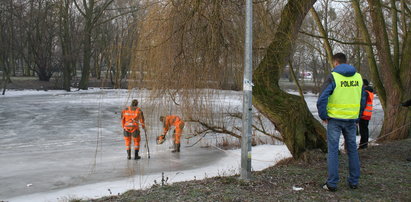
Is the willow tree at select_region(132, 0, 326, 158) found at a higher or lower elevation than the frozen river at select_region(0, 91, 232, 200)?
higher

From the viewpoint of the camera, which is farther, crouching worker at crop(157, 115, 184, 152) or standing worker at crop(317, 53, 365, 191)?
crouching worker at crop(157, 115, 184, 152)

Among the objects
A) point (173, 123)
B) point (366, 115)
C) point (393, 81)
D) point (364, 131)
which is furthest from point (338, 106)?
point (393, 81)

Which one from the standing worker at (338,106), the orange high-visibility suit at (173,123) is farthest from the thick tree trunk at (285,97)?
the standing worker at (338,106)

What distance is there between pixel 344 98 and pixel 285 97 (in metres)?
2.63

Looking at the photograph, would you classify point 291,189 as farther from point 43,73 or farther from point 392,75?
point 43,73

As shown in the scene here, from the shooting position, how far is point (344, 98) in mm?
5043

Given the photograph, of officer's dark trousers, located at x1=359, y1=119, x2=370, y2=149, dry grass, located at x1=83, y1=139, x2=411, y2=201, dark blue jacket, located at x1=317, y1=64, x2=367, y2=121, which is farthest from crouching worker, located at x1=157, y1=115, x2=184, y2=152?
officer's dark trousers, located at x1=359, y1=119, x2=370, y2=149

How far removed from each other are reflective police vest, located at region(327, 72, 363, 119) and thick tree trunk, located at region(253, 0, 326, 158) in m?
2.32

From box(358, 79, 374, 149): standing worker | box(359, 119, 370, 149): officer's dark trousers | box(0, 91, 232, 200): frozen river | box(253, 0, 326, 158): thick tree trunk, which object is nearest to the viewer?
box(253, 0, 326, 158): thick tree trunk

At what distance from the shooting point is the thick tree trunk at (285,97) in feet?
24.4

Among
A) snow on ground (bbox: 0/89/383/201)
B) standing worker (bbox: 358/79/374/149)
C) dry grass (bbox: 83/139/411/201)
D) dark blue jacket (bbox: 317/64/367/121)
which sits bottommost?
snow on ground (bbox: 0/89/383/201)

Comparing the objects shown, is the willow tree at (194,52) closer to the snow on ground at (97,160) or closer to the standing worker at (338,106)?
the snow on ground at (97,160)

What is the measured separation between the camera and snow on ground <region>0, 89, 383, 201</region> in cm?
721

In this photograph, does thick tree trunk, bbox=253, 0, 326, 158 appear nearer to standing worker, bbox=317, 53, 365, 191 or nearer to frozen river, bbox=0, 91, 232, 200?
frozen river, bbox=0, 91, 232, 200
